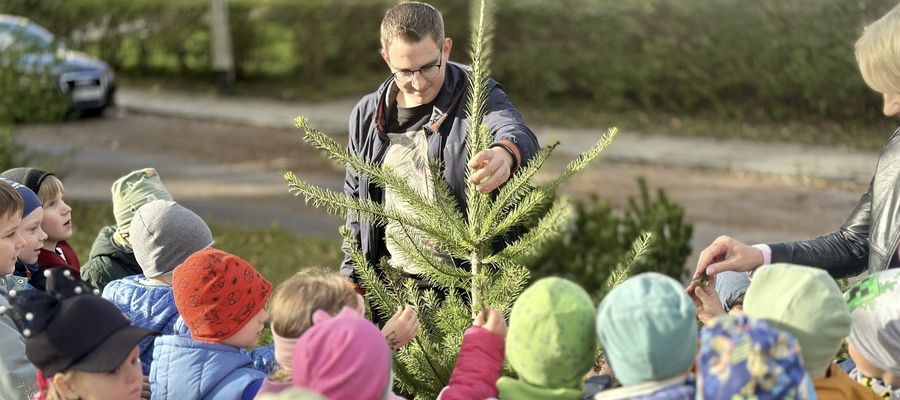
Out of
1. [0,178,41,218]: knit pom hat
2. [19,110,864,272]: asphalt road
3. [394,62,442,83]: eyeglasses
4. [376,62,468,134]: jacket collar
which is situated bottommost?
[19,110,864,272]: asphalt road

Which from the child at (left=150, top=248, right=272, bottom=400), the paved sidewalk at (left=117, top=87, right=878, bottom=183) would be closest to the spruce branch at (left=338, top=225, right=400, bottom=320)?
the child at (left=150, top=248, right=272, bottom=400)

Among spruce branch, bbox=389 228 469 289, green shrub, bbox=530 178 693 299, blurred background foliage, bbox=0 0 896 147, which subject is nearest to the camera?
spruce branch, bbox=389 228 469 289

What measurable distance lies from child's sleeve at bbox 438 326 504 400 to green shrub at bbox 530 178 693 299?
12.5 ft

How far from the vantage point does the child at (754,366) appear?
2705 mm

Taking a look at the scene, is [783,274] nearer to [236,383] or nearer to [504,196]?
[504,196]

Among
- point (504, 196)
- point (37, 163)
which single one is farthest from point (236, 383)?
point (37, 163)

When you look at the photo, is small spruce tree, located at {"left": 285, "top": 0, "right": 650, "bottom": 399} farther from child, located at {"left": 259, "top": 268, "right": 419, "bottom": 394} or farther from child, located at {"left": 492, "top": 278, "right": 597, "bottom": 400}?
child, located at {"left": 492, "top": 278, "right": 597, "bottom": 400}

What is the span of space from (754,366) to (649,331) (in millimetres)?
261

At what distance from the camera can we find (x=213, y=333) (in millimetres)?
3621

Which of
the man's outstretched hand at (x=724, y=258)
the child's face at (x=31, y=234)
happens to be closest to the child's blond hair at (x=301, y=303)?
the man's outstretched hand at (x=724, y=258)

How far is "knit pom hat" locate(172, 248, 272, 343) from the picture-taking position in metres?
3.60

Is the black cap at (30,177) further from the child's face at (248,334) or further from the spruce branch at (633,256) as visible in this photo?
the spruce branch at (633,256)

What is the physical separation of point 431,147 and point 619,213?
7354 millimetres

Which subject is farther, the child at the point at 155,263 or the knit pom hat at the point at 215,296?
the child at the point at 155,263
